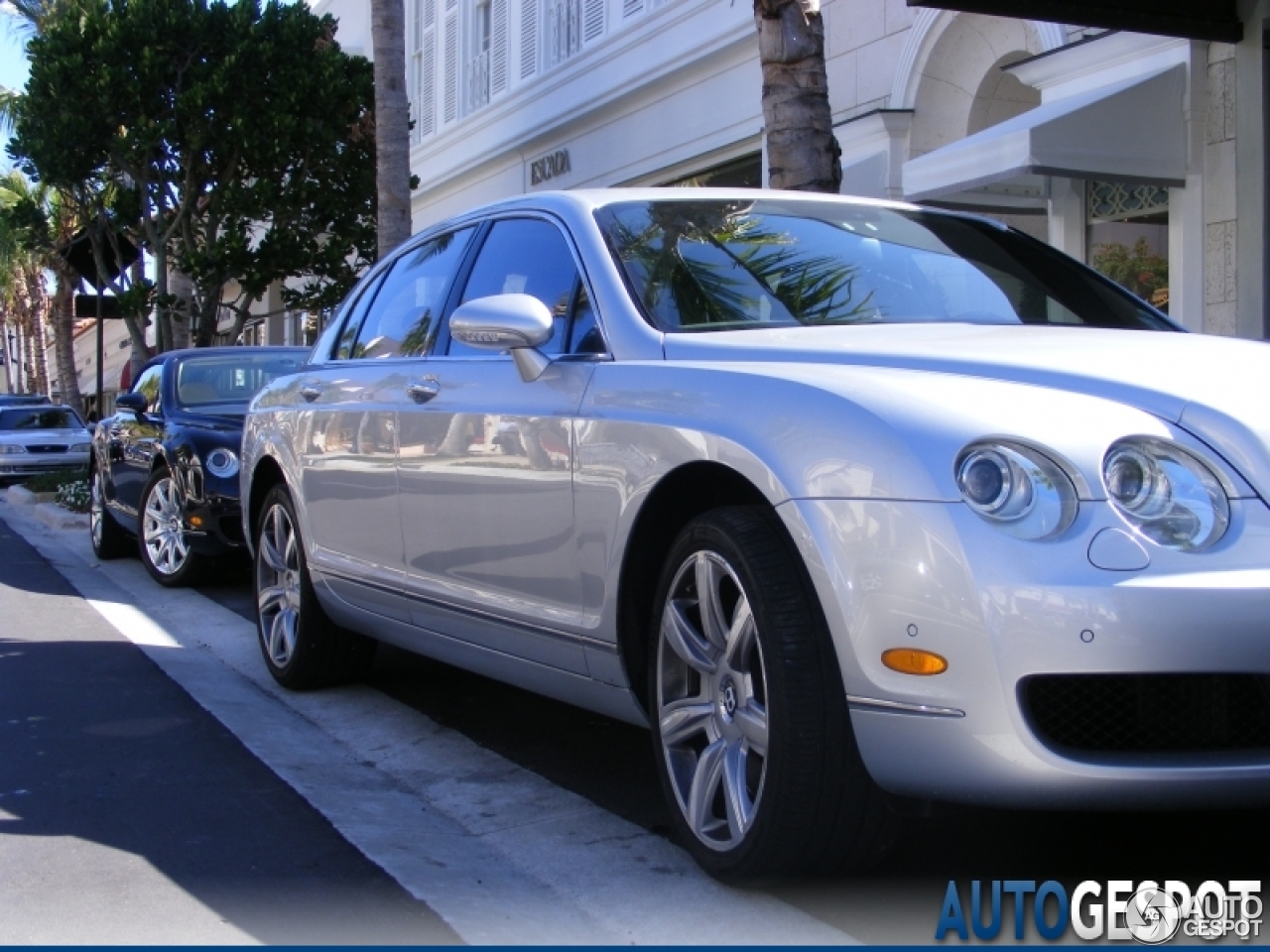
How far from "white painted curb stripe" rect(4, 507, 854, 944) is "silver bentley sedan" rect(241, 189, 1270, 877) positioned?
0.16 m

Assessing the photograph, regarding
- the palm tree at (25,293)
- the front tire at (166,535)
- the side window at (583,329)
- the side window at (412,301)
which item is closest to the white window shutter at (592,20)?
the front tire at (166,535)

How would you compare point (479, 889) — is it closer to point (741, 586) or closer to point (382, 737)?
point (741, 586)

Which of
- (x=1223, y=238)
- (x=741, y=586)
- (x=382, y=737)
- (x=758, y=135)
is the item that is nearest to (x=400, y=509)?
(x=382, y=737)

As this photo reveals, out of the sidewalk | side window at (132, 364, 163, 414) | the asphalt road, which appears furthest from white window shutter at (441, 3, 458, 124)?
the asphalt road

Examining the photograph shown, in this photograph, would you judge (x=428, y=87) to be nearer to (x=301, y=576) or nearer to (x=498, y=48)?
(x=498, y=48)

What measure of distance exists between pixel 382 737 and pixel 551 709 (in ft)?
2.20

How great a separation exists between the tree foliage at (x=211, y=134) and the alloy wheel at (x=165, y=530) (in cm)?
1044

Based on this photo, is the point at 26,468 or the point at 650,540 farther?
the point at 26,468

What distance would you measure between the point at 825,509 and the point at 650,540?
0.78 m

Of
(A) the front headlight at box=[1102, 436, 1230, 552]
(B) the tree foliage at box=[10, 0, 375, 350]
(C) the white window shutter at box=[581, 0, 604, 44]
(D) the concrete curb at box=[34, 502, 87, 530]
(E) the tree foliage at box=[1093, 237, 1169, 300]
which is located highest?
(C) the white window shutter at box=[581, 0, 604, 44]

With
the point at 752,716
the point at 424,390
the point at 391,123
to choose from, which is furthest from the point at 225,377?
the point at 752,716

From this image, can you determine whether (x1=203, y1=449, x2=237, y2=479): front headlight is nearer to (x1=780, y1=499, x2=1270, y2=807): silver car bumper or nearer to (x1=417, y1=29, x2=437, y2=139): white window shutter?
(x1=780, y1=499, x2=1270, y2=807): silver car bumper

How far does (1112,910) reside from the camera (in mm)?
3275

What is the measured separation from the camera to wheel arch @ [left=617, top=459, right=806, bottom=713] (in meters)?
3.62
